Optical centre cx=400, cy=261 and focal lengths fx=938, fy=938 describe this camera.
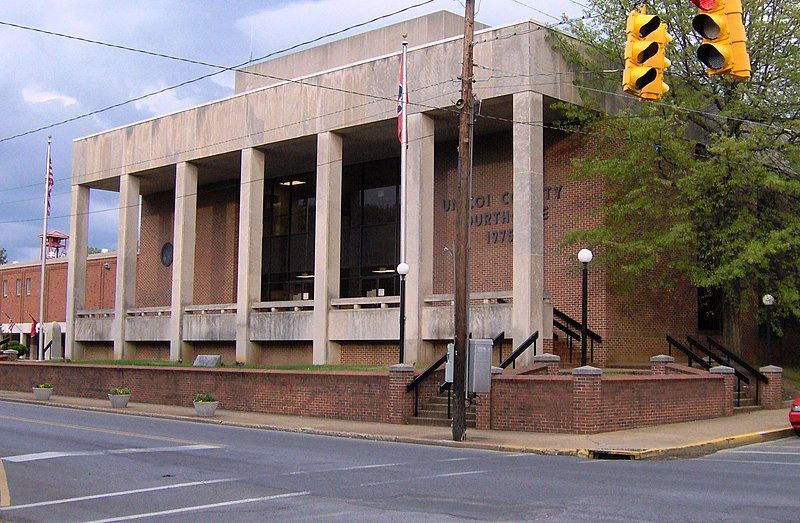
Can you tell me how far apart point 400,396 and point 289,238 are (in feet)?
65.0

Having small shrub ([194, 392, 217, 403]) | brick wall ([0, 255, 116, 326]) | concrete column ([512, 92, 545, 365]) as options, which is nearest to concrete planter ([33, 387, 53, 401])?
small shrub ([194, 392, 217, 403])

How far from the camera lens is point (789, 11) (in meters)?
27.0

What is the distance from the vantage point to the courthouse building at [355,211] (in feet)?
96.6

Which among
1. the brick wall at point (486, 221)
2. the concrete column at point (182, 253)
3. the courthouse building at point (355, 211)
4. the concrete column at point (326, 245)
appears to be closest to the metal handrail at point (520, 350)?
the courthouse building at point (355, 211)

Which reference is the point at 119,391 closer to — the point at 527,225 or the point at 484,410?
the point at 484,410

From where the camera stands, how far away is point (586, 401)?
21172 mm

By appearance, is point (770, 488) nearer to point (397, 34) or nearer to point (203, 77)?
point (203, 77)

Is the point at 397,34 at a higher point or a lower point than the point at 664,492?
higher

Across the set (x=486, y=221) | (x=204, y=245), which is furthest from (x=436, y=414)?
(x=204, y=245)

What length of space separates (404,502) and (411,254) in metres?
19.5

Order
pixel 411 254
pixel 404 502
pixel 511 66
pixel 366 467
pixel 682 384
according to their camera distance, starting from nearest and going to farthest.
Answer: pixel 404 502
pixel 366 467
pixel 682 384
pixel 511 66
pixel 411 254

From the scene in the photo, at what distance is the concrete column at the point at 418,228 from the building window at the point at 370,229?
21.0ft

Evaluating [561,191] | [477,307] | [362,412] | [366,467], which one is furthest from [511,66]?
[366,467]

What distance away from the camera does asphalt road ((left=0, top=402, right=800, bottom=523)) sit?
11.1 metres
